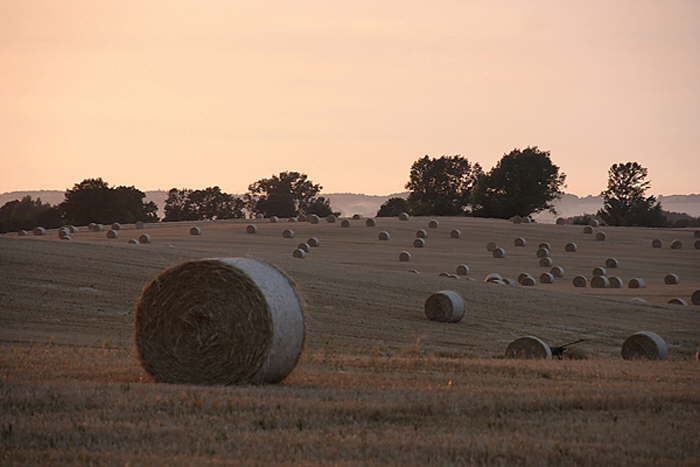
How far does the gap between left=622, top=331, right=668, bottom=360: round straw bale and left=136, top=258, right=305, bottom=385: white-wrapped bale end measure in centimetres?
1189

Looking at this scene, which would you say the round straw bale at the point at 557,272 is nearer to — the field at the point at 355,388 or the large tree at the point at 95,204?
the field at the point at 355,388

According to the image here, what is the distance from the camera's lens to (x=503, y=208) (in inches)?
4171

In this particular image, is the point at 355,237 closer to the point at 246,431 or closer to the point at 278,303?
the point at 278,303

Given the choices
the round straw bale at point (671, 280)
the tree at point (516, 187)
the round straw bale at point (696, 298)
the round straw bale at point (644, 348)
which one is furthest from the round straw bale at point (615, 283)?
the tree at point (516, 187)

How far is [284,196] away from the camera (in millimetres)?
125062

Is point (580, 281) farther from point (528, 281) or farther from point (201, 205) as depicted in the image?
point (201, 205)

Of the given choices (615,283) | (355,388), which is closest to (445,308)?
(355,388)

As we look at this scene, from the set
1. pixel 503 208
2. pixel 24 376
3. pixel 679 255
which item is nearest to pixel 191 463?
pixel 24 376

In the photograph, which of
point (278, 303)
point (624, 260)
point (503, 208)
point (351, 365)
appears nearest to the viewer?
point (278, 303)

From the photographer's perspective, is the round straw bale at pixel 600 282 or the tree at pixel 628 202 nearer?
the round straw bale at pixel 600 282

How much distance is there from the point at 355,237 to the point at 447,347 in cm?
4399

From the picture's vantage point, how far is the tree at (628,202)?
117 m

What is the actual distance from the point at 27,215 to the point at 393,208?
40988 mm

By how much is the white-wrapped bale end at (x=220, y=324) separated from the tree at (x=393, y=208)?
10384 centimetres
